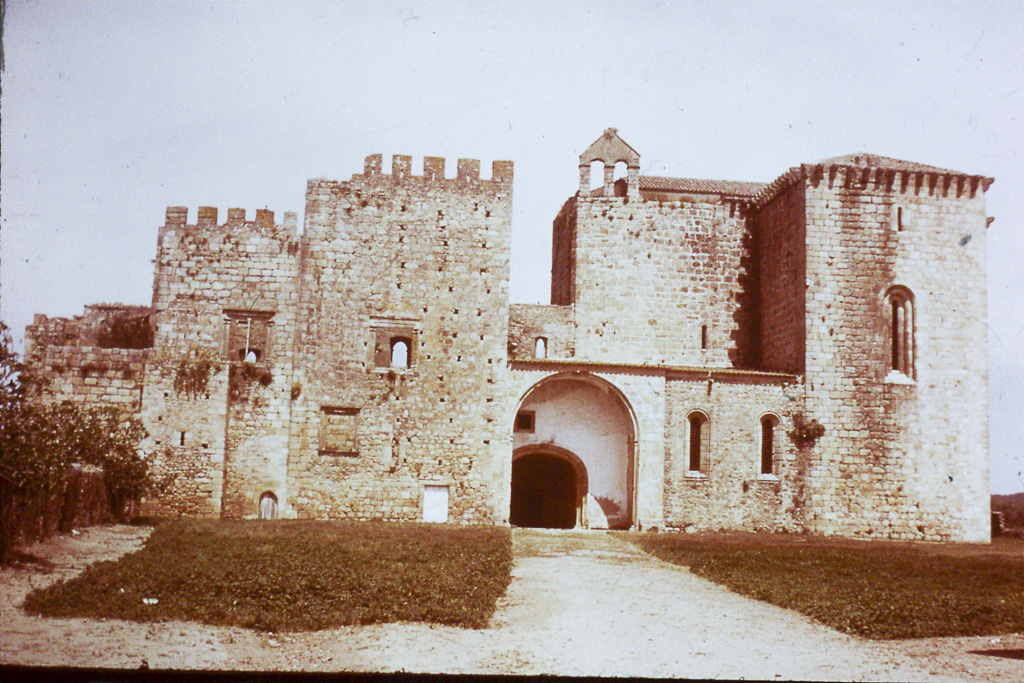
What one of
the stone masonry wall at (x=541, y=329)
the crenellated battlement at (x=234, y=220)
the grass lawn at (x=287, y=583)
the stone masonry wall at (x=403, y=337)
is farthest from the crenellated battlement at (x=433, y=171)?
the grass lawn at (x=287, y=583)

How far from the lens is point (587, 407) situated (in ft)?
79.8

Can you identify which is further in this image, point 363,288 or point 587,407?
point 587,407

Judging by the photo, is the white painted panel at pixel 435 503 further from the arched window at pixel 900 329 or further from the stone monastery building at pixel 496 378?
the arched window at pixel 900 329

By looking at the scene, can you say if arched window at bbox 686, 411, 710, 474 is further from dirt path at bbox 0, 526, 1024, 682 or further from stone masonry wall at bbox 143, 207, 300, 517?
dirt path at bbox 0, 526, 1024, 682

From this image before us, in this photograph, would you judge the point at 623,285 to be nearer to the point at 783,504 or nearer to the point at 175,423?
the point at 783,504

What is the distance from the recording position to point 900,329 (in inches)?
933

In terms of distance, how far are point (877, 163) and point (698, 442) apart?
9370 mm

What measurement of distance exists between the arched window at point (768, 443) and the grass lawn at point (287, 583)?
9.88 m

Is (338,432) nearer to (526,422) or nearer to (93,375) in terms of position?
(526,422)

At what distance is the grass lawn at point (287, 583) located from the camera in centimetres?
949

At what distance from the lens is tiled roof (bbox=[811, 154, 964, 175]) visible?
23.9 meters

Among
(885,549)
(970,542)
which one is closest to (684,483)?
(885,549)

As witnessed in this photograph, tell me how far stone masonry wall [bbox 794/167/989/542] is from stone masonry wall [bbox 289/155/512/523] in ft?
28.0

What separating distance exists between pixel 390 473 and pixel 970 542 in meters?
15.1
